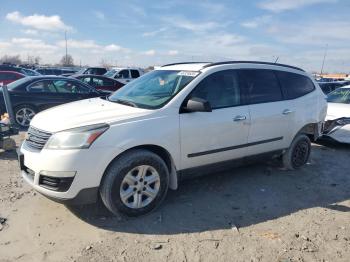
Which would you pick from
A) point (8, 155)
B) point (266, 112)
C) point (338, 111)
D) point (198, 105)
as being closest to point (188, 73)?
point (198, 105)

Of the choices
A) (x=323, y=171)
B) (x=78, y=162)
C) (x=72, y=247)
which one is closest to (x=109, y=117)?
(x=78, y=162)

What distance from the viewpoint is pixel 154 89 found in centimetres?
468

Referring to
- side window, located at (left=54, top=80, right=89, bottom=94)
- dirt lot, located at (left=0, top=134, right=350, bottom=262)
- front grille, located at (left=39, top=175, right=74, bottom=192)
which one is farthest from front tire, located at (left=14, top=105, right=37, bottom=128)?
front grille, located at (left=39, top=175, right=74, bottom=192)

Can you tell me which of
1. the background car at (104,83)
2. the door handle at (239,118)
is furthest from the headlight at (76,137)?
the background car at (104,83)

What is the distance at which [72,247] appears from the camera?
11.0ft

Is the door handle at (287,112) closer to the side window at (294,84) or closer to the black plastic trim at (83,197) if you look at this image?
the side window at (294,84)

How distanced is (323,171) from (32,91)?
7.72 m

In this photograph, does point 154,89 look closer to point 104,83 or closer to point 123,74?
point 104,83

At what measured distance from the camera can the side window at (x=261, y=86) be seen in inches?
196

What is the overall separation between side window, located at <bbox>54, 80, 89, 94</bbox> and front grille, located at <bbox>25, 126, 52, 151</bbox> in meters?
6.07

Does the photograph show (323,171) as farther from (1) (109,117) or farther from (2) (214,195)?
(1) (109,117)

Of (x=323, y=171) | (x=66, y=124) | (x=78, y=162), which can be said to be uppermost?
(x=66, y=124)

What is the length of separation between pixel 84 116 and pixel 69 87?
6.54 m

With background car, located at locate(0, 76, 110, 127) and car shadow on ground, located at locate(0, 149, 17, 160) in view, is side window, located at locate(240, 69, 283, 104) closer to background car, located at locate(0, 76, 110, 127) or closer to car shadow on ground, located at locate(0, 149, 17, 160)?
car shadow on ground, located at locate(0, 149, 17, 160)
